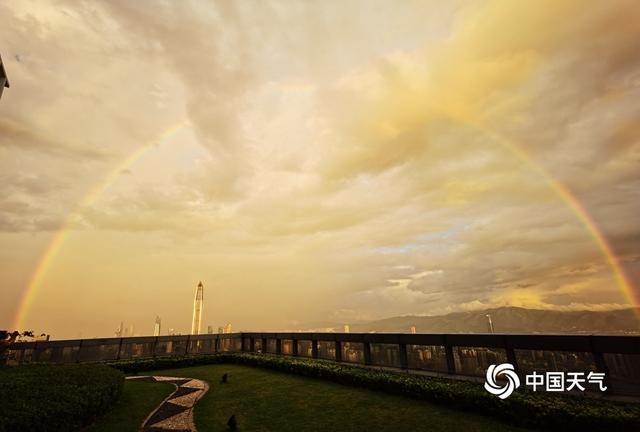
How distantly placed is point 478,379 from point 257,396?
41.2 feet

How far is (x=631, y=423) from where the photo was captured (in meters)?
10.2

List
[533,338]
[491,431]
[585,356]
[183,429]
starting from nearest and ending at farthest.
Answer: [491,431] → [183,429] → [585,356] → [533,338]

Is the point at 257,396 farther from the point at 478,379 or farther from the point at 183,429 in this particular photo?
the point at 478,379

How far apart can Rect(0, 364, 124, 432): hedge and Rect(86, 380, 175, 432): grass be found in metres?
0.50

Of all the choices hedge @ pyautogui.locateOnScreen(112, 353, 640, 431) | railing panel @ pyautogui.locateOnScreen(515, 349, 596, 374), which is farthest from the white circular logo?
railing panel @ pyautogui.locateOnScreen(515, 349, 596, 374)

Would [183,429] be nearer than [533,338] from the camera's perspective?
Yes

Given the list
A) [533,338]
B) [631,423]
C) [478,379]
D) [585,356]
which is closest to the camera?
[631,423]

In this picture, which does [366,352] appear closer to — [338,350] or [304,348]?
[338,350]

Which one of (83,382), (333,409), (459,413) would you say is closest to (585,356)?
(459,413)

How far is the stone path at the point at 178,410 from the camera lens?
542 inches

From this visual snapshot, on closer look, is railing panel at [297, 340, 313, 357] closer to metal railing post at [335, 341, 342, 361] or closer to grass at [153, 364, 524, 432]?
metal railing post at [335, 341, 342, 361]

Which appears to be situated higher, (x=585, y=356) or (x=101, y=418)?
(x=585, y=356)

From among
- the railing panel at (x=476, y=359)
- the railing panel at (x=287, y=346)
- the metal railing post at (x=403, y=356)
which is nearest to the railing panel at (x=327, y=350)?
the railing panel at (x=287, y=346)

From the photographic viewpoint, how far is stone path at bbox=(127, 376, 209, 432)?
542 inches
